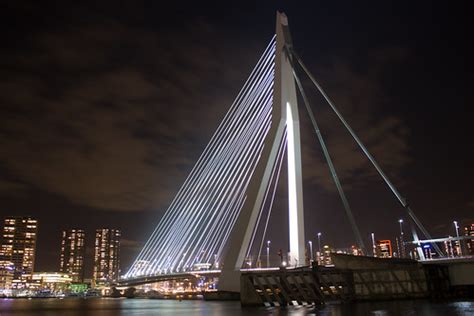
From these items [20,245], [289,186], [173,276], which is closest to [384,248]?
[173,276]

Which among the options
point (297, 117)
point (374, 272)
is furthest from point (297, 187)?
point (374, 272)

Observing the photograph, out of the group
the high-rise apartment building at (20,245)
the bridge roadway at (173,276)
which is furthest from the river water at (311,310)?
the high-rise apartment building at (20,245)

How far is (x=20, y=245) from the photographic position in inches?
6137

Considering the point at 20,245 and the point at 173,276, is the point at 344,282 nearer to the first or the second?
the point at 173,276

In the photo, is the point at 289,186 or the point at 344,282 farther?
the point at 289,186

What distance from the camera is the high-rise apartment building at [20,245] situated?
15000 cm

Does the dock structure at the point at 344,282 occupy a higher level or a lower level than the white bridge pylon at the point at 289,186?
lower

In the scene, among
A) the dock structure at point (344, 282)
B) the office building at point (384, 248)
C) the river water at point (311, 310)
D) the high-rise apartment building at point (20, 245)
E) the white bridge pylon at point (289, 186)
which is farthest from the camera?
the high-rise apartment building at point (20, 245)

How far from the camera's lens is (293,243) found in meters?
33.0

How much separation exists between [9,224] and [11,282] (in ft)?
73.9

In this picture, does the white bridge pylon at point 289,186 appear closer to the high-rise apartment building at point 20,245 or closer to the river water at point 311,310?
the river water at point 311,310

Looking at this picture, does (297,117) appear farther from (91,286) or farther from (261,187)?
(91,286)

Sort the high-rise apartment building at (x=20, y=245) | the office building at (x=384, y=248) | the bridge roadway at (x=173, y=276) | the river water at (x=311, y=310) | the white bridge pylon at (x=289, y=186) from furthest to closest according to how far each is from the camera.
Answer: the high-rise apartment building at (x=20, y=245) → the office building at (x=384, y=248) → the bridge roadway at (x=173, y=276) → the white bridge pylon at (x=289, y=186) → the river water at (x=311, y=310)

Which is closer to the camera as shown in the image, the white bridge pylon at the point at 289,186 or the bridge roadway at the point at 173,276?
the white bridge pylon at the point at 289,186
